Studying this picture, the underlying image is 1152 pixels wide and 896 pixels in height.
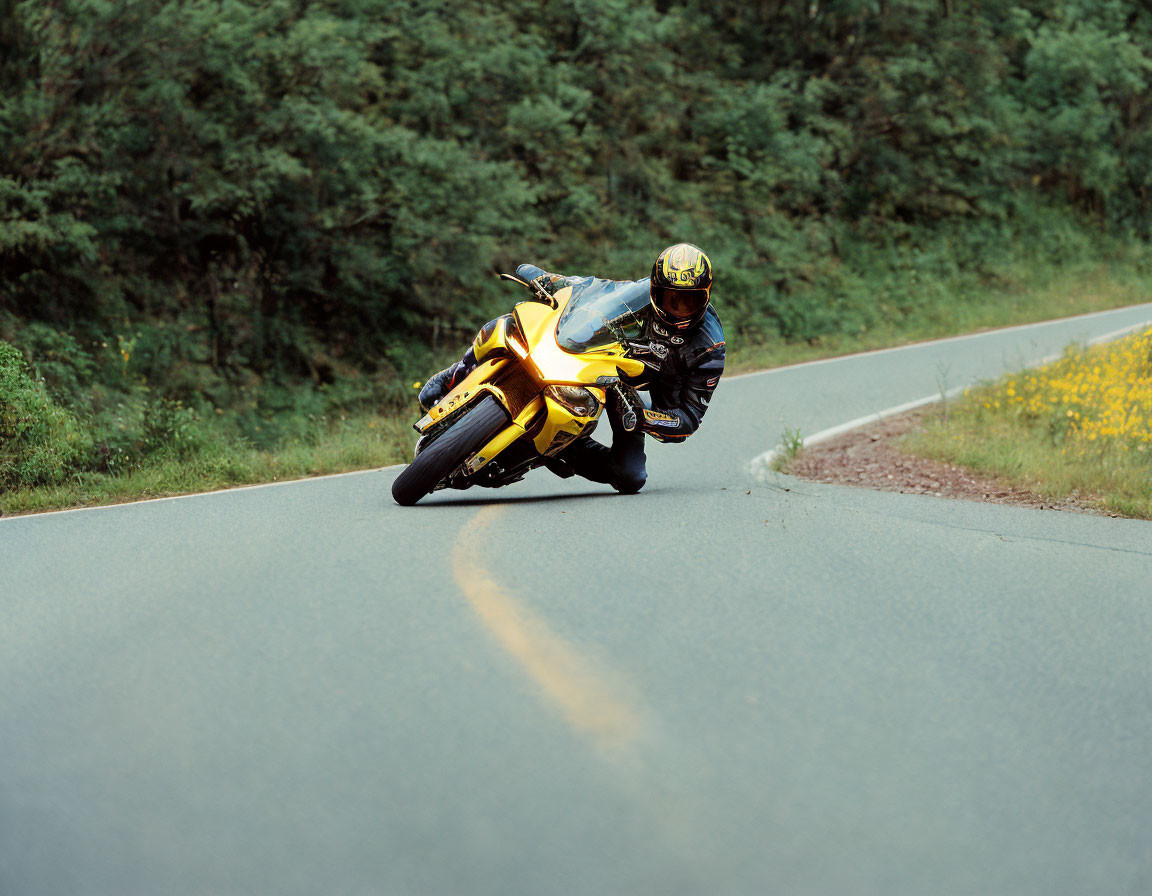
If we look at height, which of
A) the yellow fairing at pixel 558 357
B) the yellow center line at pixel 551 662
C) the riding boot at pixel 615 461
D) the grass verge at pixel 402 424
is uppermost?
the yellow fairing at pixel 558 357

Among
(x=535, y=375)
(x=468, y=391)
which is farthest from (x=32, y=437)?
(x=535, y=375)

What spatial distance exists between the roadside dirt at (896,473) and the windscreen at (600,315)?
2.81 m

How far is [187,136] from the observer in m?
17.7

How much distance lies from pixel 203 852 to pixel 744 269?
2328cm

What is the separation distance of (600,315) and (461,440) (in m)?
1.33

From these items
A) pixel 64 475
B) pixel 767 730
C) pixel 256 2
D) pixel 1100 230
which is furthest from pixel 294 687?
pixel 1100 230

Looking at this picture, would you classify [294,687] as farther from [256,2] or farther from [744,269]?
[744,269]

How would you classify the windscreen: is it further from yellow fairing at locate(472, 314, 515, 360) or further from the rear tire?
the rear tire

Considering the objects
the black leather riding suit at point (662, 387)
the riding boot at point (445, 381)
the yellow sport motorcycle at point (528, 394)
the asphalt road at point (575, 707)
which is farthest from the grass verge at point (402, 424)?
the black leather riding suit at point (662, 387)

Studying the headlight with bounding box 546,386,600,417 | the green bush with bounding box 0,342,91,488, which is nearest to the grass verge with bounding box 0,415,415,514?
the green bush with bounding box 0,342,91,488

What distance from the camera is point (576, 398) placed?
7992 millimetres

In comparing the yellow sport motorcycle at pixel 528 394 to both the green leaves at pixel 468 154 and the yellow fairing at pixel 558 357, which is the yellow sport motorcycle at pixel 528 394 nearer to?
the yellow fairing at pixel 558 357

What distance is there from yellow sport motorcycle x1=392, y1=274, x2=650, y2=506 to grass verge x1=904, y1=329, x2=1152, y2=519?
383 centimetres

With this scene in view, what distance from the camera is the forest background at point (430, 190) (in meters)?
15.9
